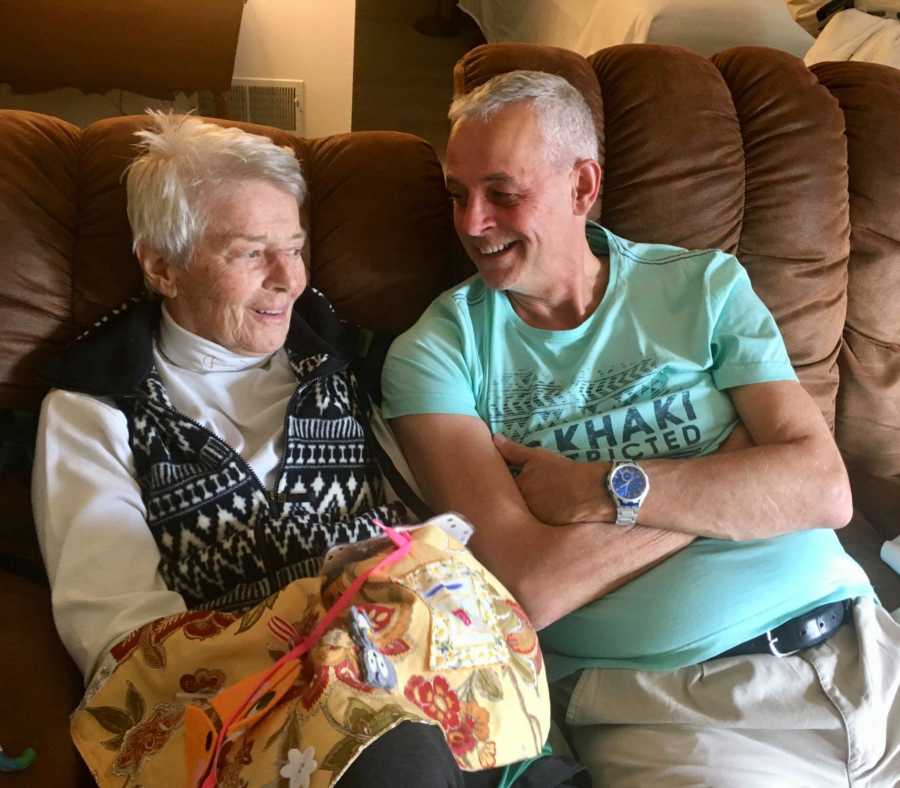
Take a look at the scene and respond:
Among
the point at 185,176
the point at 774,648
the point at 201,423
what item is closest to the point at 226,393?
the point at 201,423

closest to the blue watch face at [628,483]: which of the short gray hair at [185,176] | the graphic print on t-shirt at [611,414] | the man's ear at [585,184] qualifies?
the graphic print on t-shirt at [611,414]

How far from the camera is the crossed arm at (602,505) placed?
4.36 feet

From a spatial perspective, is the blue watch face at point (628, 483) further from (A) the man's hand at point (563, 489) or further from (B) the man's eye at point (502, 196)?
(B) the man's eye at point (502, 196)

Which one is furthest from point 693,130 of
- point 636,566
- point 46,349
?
point 46,349

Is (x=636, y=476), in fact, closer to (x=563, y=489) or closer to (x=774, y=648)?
(x=563, y=489)

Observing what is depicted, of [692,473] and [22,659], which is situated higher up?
[692,473]

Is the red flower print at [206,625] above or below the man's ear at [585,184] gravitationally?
below

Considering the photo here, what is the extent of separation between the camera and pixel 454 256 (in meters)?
1.73

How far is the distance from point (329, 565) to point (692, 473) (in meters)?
0.58

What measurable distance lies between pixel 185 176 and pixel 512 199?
0.53 meters

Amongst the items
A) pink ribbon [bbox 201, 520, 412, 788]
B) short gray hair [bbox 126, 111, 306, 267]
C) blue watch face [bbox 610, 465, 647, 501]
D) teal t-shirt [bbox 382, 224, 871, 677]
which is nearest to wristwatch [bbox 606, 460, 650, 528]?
blue watch face [bbox 610, 465, 647, 501]

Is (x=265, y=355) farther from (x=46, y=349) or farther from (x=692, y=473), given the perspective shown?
(x=692, y=473)

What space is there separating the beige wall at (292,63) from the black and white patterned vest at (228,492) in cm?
215

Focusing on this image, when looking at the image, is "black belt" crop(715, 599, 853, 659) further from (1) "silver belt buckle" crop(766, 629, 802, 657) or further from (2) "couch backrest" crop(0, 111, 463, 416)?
(2) "couch backrest" crop(0, 111, 463, 416)
